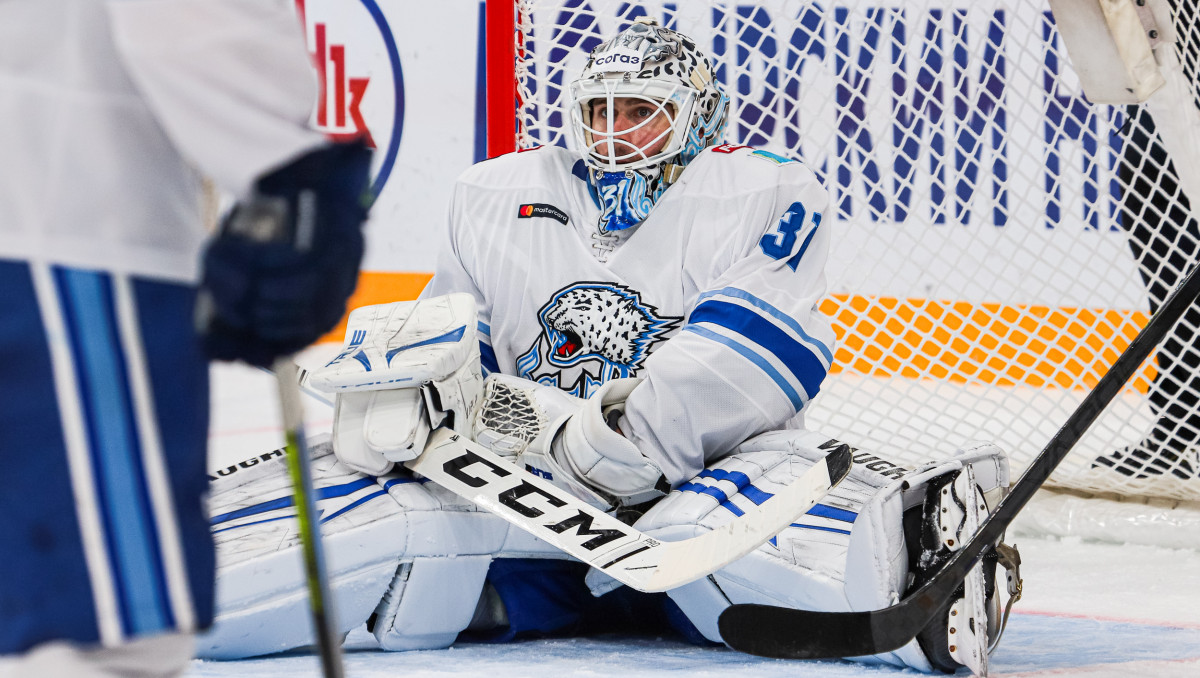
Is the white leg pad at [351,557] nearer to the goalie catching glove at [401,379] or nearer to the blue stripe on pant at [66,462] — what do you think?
the goalie catching glove at [401,379]

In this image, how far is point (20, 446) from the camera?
0.74 m

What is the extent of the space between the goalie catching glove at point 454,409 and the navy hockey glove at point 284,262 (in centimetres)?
99

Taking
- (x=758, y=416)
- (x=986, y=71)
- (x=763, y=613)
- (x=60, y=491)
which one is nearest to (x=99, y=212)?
(x=60, y=491)

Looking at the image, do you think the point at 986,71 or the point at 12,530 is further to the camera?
the point at 986,71

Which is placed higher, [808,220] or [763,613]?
[808,220]

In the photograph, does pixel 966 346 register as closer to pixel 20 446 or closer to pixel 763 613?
pixel 763 613

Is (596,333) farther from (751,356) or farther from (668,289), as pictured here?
(751,356)

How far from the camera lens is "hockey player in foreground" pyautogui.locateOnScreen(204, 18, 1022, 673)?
1.71 metres

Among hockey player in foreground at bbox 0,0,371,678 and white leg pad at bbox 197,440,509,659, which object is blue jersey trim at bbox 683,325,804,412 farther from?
hockey player in foreground at bbox 0,0,371,678

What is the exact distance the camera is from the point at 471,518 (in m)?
1.81

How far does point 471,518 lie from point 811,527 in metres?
0.48

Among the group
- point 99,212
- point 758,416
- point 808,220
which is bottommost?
point 758,416

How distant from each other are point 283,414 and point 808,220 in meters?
1.29

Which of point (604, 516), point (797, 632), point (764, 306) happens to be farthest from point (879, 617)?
point (764, 306)
